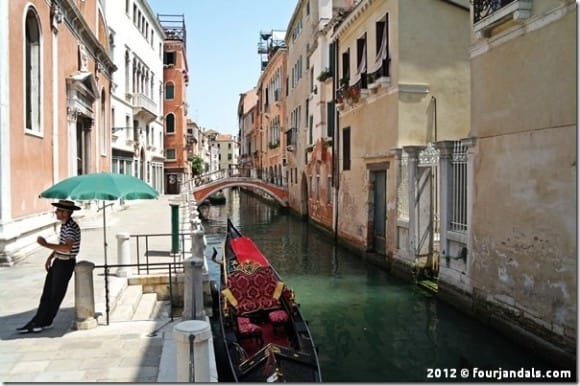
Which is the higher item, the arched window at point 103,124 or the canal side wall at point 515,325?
the arched window at point 103,124

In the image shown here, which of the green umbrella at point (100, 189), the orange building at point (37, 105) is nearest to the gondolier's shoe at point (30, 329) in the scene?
the green umbrella at point (100, 189)

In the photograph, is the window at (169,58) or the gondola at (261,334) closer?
the gondola at (261,334)

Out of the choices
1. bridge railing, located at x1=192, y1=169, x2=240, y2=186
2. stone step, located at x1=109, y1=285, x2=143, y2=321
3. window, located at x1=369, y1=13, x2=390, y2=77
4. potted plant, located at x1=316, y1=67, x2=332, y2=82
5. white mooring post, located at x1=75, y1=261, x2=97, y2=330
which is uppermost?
potted plant, located at x1=316, y1=67, x2=332, y2=82

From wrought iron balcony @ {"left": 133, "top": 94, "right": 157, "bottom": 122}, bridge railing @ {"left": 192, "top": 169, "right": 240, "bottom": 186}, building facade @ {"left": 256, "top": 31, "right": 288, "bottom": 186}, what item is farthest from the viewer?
bridge railing @ {"left": 192, "top": 169, "right": 240, "bottom": 186}

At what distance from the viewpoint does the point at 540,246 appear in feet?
20.3

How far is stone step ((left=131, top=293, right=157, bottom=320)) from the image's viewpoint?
21.5 feet

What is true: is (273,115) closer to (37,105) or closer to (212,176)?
(212,176)

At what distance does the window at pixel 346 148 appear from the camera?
15.7 meters

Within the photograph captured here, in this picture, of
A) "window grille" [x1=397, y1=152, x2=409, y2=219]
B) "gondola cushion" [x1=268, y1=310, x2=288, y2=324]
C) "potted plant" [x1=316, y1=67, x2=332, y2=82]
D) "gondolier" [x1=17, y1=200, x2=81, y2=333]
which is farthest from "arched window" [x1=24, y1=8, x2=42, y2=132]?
"potted plant" [x1=316, y1=67, x2=332, y2=82]

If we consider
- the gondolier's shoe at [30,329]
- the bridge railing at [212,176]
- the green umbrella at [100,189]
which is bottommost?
the gondolier's shoe at [30,329]

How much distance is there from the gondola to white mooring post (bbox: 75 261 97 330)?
4.85 ft

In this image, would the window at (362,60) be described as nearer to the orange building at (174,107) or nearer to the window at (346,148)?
the window at (346,148)

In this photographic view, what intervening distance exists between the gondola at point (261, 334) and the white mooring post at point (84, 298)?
1477 millimetres

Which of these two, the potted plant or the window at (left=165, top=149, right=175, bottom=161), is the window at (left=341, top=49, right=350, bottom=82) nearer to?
the potted plant
